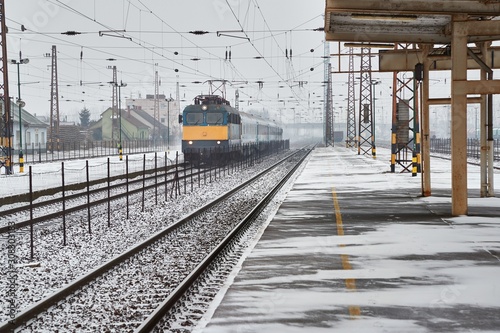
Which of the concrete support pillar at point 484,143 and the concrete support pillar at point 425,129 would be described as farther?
the concrete support pillar at point 425,129

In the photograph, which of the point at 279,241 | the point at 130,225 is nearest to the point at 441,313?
the point at 279,241

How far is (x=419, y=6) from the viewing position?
1522cm

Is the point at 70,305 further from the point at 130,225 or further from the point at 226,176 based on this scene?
the point at 226,176

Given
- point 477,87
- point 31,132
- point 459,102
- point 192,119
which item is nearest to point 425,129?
point 459,102

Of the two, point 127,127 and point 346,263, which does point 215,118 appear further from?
point 127,127

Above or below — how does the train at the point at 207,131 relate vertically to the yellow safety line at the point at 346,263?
above

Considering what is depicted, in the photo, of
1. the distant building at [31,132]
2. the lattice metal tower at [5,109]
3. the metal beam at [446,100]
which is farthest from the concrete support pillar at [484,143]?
the distant building at [31,132]

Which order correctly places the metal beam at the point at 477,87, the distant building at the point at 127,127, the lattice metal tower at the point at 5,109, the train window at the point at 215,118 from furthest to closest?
the distant building at the point at 127,127 → the train window at the point at 215,118 → the lattice metal tower at the point at 5,109 → the metal beam at the point at 477,87

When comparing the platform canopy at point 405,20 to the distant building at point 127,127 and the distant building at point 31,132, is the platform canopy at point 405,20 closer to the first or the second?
the distant building at point 31,132

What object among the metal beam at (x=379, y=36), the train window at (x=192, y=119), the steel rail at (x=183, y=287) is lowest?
the steel rail at (x=183, y=287)

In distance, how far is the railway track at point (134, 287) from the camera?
798cm

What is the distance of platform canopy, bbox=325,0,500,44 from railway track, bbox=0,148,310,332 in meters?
5.41

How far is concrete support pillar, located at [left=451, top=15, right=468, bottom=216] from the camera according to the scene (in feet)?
52.3

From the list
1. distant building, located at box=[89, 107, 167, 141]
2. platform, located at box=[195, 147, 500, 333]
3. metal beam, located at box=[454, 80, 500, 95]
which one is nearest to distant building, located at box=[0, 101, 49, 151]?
distant building, located at box=[89, 107, 167, 141]
